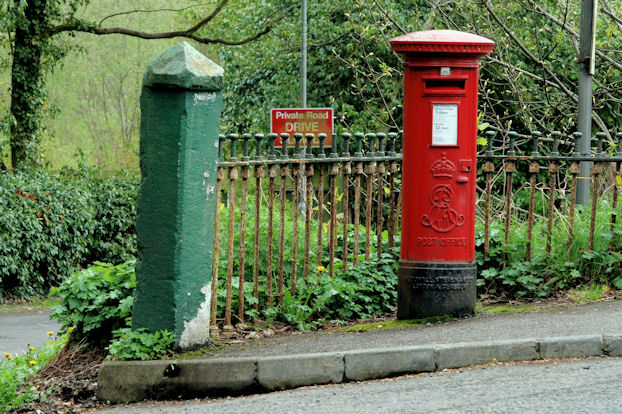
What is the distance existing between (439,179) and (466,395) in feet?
7.59

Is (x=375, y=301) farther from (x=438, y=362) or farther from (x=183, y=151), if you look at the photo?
(x=183, y=151)

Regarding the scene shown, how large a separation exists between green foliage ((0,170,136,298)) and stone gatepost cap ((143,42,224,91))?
33.1 ft

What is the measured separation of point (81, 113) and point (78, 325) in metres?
34.4

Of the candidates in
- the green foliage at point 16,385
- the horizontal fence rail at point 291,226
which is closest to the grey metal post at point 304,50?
the horizontal fence rail at point 291,226

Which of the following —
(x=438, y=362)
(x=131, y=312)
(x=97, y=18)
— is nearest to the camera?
(x=438, y=362)

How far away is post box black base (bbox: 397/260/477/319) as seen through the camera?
7051 mm

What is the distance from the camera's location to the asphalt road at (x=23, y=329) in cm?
1066

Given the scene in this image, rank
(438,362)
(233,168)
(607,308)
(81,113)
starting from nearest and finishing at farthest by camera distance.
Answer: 1. (438,362)
2. (233,168)
3. (607,308)
4. (81,113)

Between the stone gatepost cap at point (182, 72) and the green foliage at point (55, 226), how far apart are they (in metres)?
10.1

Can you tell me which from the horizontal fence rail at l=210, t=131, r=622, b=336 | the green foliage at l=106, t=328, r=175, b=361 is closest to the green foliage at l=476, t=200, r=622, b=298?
the horizontal fence rail at l=210, t=131, r=622, b=336

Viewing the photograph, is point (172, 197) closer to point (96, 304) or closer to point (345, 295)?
point (96, 304)

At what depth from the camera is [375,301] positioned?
784 centimetres

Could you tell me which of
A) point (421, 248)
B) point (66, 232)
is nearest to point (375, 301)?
point (421, 248)

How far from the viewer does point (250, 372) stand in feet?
18.7
